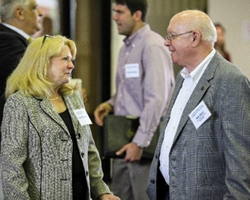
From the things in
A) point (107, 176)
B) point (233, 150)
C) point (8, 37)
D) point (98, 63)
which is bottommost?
point (107, 176)

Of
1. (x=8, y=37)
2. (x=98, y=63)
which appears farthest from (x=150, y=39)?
(x=98, y=63)

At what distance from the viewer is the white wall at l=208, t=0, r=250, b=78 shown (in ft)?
19.0

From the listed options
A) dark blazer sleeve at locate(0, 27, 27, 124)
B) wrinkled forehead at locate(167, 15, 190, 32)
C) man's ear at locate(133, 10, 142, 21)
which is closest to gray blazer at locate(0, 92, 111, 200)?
Result: dark blazer sleeve at locate(0, 27, 27, 124)

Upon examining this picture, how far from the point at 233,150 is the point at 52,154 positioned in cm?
87

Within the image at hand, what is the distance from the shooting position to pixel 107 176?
19.1 feet

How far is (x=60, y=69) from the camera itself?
2.84 metres

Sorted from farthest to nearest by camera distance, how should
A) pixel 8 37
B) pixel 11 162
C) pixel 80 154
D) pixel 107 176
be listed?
1. pixel 107 176
2. pixel 8 37
3. pixel 80 154
4. pixel 11 162

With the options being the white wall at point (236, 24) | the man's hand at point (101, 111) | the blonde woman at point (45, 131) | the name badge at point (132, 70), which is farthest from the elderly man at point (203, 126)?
the white wall at point (236, 24)

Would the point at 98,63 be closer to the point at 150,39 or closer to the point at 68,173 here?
the point at 150,39

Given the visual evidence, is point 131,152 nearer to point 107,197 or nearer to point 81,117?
point 107,197

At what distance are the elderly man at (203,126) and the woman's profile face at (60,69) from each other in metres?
0.53

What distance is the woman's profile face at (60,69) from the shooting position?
284 centimetres

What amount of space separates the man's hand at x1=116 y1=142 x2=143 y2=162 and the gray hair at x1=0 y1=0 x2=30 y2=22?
1.17 metres

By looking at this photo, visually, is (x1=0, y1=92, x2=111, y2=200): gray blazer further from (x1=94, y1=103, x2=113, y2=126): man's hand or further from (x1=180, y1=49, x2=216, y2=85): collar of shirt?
(x1=94, y1=103, x2=113, y2=126): man's hand
